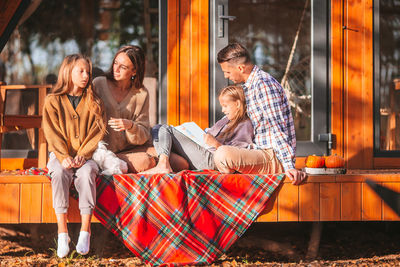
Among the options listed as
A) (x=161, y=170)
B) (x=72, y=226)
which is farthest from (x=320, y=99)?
(x=72, y=226)

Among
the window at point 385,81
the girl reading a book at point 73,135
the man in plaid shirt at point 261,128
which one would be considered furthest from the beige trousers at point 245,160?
the window at point 385,81

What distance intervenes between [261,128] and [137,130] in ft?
2.85

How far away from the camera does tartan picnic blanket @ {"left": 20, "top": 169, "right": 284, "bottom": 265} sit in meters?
2.91

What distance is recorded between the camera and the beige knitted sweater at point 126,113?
320cm

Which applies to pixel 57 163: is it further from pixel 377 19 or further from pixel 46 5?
pixel 46 5

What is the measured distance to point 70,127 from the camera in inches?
116

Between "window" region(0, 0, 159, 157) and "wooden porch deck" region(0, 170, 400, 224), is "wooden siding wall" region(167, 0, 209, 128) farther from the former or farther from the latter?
"window" region(0, 0, 159, 157)

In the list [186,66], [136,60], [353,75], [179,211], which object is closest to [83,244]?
[179,211]

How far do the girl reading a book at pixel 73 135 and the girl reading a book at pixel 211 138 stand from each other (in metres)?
0.45

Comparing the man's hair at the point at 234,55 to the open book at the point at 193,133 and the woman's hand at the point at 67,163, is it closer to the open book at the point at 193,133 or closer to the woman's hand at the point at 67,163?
the open book at the point at 193,133

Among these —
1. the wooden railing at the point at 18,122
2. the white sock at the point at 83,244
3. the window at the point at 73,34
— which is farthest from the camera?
the window at the point at 73,34

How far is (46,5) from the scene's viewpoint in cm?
797

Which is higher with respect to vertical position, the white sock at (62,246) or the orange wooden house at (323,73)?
the orange wooden house at (323,73)

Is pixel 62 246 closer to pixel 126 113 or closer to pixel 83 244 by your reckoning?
pixel 83 244
